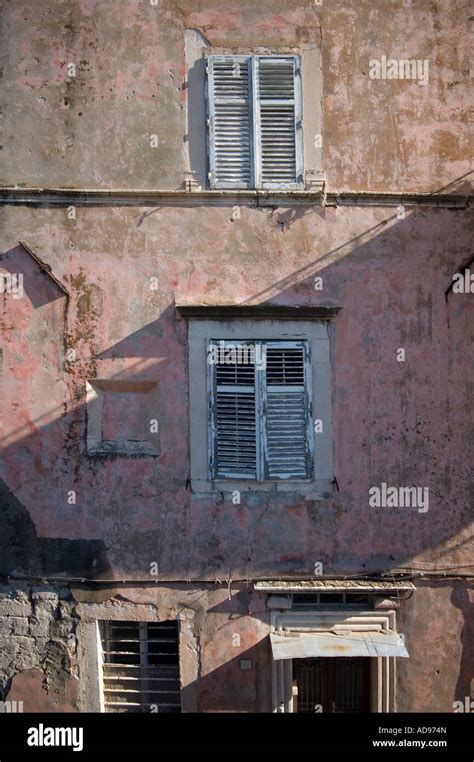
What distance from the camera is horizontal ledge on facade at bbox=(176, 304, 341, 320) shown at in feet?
28.6

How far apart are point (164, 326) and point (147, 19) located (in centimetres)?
373

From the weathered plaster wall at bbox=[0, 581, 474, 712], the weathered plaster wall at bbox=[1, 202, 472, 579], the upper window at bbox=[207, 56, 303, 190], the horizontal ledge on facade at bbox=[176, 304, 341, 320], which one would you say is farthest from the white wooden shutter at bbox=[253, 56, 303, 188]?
the weathered plaster wall at bbox=[0, 581, 474, 712]

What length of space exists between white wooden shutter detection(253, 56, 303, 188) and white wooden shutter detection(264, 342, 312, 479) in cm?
209

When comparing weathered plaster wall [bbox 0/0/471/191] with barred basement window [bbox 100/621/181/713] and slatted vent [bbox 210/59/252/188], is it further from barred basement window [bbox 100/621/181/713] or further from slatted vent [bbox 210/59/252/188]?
barred basement window [bbox 100/621/181/713]

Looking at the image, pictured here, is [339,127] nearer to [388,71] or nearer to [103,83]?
[388,71]

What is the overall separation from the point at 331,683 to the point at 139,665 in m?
2.36

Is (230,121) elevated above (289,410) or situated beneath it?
elevated above

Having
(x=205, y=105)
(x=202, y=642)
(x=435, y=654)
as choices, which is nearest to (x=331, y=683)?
(x=435, y=654)

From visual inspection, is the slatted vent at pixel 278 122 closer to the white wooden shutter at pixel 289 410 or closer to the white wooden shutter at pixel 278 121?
the white wooden shutter at pixel 278 121

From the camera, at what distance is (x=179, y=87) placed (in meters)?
8.96

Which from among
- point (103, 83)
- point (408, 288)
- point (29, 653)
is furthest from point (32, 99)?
point (29, 653)

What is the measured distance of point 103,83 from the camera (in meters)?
8.93

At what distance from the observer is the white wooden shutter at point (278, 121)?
352 inches

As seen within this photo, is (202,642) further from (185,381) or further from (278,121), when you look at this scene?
(278,121)
